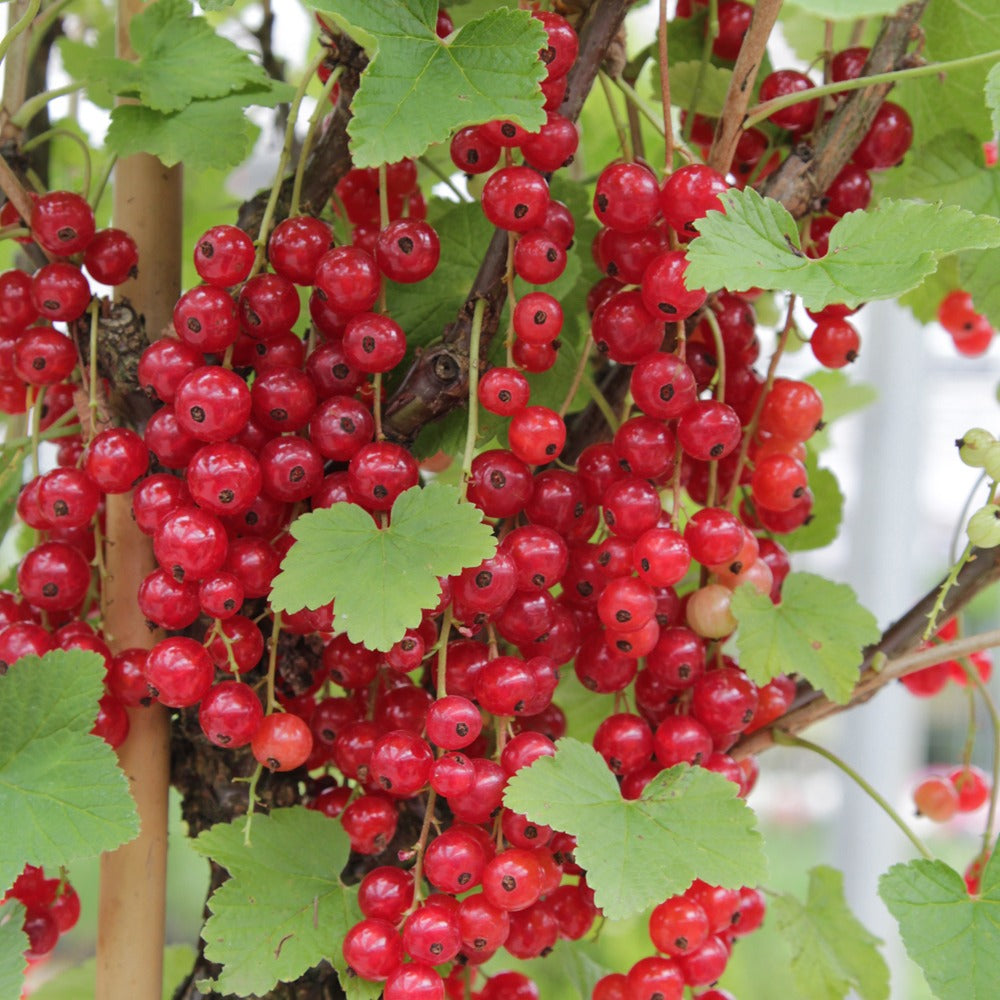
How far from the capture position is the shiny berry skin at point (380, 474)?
418mm

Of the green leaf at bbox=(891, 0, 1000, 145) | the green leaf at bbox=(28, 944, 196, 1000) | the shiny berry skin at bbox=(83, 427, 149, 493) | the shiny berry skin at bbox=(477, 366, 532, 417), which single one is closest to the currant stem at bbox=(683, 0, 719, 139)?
the green leaf at bbox=(891, 0, 1000, 145)

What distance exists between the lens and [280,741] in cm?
43

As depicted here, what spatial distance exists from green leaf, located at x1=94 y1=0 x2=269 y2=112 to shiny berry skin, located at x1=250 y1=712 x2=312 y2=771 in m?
0.29

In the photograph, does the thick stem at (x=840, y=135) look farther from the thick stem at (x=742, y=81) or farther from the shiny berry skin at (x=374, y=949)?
the shiny berry skin at (x=374, y=949)

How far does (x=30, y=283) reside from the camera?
1.63ft

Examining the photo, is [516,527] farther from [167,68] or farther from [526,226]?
[167,68]

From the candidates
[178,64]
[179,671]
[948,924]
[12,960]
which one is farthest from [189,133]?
[948,924]

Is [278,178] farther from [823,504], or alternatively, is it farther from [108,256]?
[823,504]

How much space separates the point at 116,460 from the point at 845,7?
33 cm

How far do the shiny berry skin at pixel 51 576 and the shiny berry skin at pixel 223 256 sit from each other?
14cm

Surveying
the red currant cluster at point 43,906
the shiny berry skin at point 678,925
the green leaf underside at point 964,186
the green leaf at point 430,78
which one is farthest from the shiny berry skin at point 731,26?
the red currant cluster at point 43,906

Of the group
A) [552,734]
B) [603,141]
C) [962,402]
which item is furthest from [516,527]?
[962,402]

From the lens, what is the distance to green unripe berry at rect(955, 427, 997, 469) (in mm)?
475

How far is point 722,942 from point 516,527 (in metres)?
0.22
